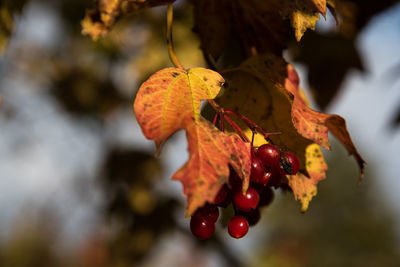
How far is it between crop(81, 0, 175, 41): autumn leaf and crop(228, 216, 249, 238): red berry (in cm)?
40

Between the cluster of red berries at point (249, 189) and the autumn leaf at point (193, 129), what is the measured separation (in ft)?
0.15

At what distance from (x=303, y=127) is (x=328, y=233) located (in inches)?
909

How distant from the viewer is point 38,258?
1184 cm

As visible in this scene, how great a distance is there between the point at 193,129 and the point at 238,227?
189 millimetres

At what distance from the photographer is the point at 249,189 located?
21.7 inches

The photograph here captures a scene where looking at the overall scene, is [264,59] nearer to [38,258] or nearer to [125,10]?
[125,10]

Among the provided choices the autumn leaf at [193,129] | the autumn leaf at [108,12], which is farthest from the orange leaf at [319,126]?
the autumn leaf at [108,12]

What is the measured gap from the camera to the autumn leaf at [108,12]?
73cm

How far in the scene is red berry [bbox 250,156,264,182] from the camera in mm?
544

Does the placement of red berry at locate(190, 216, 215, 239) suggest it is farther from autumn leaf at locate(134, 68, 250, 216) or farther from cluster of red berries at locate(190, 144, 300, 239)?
autumn leaf at locate(134, 68, 250, 216)

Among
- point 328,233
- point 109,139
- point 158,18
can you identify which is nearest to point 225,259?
point 109,139

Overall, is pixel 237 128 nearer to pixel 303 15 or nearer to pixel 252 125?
pixel 252 125

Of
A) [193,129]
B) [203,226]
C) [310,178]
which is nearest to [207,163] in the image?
[193,129]

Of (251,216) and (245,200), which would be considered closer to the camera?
(245,200)
